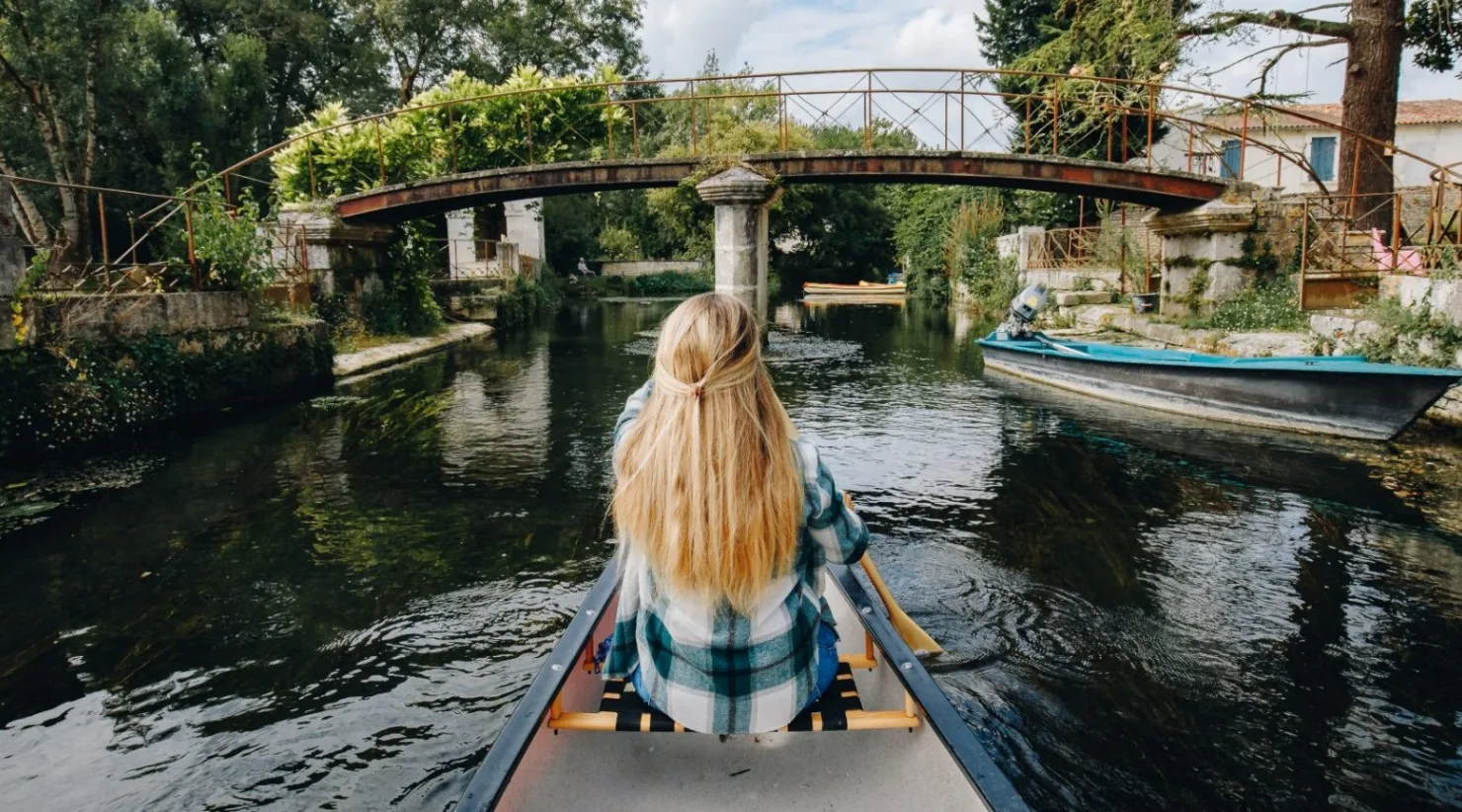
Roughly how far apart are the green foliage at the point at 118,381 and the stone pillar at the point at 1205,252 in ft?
46.4

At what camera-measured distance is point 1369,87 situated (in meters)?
15.1

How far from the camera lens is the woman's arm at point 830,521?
2.61m

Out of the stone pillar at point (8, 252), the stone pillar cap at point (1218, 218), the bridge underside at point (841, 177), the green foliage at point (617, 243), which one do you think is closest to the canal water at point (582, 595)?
the stone pillar at point (8, 252)

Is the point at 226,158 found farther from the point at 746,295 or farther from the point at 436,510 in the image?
the point at 436,510

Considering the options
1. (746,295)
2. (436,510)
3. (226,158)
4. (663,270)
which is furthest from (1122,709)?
(663,270)

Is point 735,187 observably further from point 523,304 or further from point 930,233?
point 930,233

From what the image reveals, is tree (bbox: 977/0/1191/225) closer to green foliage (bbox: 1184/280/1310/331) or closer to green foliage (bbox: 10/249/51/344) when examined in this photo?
green foliage (bbox: 1184/280/1310/331)

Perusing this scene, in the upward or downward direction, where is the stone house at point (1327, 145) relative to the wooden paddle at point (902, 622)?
upward

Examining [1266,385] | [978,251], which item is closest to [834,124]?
[978,251]

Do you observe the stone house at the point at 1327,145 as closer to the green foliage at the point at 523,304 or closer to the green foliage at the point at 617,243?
the green foliage at the point at 523,304

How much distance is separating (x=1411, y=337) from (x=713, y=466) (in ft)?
35.7

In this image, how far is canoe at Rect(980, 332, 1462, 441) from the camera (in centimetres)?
910

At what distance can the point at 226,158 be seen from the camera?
89.3 ft

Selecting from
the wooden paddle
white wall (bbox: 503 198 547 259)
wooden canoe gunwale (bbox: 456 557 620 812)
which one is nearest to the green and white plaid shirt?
wooden canoe gunwale (bbox: 456 557 620 812)
